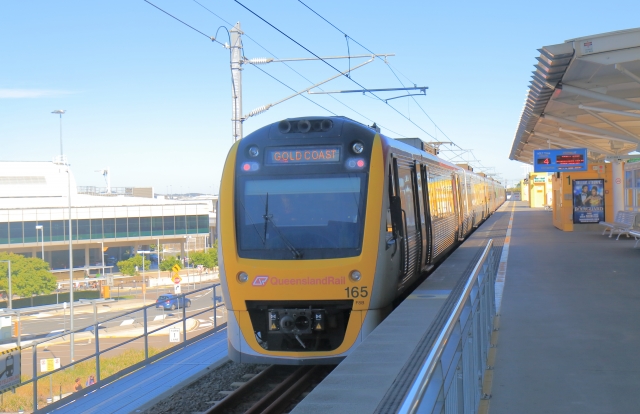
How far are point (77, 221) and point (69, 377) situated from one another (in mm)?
16343

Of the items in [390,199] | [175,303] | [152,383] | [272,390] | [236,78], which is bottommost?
[152,383]

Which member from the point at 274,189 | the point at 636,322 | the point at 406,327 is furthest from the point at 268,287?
the point at 636,322

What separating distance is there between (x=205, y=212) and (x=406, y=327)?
27.3 m

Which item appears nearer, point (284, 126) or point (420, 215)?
point (284, 126)

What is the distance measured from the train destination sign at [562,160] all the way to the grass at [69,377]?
57.5ft

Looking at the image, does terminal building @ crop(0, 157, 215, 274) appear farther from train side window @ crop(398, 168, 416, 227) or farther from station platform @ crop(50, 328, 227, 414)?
train side window @ crop(398, 168, 416, 227)

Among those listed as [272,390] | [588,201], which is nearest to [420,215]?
[272,390]

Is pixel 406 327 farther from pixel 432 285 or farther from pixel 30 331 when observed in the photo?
pixel 30 331

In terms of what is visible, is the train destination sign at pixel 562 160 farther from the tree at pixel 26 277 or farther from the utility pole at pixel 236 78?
the tree at pixel 26 277

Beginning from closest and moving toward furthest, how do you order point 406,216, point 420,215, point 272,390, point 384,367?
point 384,367 → point 272,390 → point 406,216 → point 420,215

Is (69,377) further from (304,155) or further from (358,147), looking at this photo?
(358,147)

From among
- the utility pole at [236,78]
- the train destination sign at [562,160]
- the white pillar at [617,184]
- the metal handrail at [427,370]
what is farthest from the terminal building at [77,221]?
the metal handrail at [427,370]

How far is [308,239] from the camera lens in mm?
8031

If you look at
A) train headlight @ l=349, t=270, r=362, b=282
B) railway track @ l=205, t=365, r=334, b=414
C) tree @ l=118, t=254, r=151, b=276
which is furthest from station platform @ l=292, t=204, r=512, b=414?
tree @ l=118, t=254, r=151, b=276
